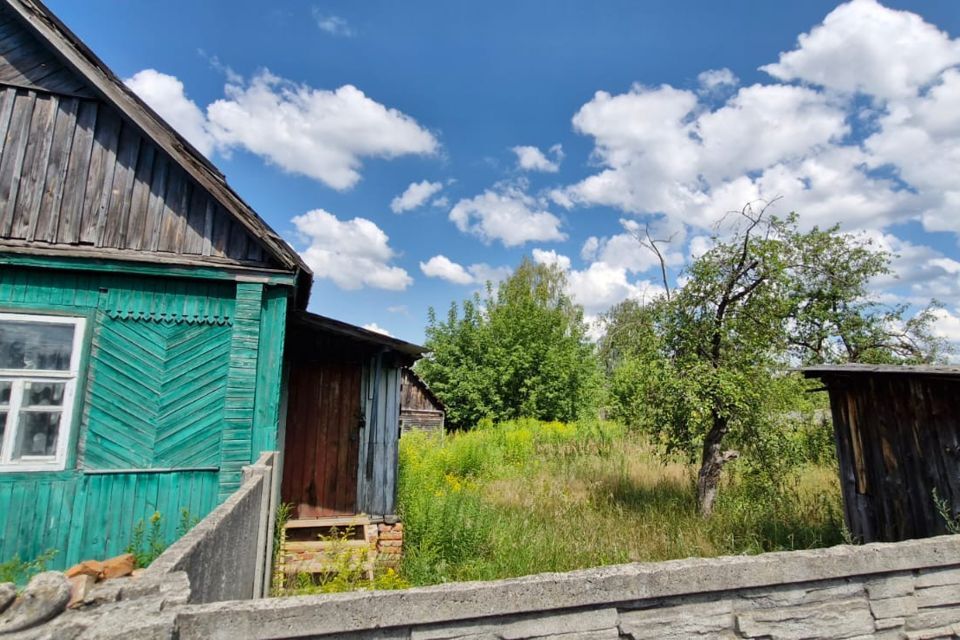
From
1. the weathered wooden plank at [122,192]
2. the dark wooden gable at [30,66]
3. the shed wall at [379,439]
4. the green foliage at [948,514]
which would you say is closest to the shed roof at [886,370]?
the green foliage at [948,514]

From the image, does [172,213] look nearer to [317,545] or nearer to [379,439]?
[379,439]

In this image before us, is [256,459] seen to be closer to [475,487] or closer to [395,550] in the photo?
Result: [395,550]

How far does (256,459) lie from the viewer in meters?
5.54

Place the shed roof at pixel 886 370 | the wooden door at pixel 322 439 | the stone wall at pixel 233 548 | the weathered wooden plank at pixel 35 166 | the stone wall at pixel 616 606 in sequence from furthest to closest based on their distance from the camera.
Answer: the wooden door at pixel 322 439
the weathered wooden plank at pixel 35 166
the shed roof at pixel 886 370
the stone wall at pixel 233 548
the stone wall at pixel 616 606

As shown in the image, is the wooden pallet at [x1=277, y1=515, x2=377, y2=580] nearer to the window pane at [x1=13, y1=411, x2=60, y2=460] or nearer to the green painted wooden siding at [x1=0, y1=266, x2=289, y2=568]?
the green painted wooden siding at [x1=0, y1=266, x2=289, y2=568]

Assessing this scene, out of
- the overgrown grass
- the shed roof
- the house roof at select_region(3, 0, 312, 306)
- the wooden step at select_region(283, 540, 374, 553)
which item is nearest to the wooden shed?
the shed roof

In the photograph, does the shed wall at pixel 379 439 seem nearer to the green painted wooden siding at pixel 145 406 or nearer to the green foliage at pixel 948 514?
the green painted wooden siding at pixel 145 406

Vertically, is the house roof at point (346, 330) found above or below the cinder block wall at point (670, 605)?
above

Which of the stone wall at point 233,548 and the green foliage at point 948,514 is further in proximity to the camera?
the green foliage at point 948,514

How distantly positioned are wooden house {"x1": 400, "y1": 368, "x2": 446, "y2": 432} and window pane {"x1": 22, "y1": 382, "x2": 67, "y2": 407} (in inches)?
719

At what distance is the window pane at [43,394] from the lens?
4969 mm

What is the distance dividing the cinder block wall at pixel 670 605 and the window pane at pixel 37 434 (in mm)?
4373

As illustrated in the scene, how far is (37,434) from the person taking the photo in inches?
197

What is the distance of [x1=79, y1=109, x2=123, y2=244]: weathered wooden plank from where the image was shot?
5.46 meters
